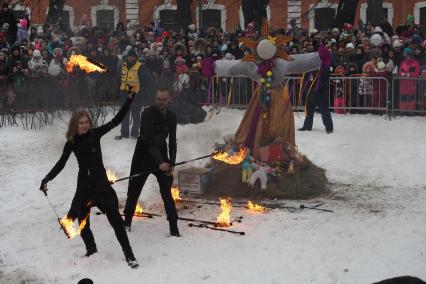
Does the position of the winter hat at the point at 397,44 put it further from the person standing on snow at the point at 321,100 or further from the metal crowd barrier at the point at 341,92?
the person standing on snow at the point at 321,100

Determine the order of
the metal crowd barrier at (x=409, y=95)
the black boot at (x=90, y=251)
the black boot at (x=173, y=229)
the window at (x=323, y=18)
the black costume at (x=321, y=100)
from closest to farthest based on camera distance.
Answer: the black boot at (x=90, y=251) → the black boot at (x=173, y=229) → the black costume at (x=321, y=100) → the metal crowd barrier at (x=409, y=95) → the window at (x=323, y=18)

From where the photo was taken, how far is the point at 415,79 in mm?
15875

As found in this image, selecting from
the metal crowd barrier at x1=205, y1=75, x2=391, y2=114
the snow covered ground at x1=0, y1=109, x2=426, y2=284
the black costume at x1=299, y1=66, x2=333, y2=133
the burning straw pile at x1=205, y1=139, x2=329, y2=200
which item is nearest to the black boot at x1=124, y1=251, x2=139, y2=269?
the snow covered ground at x1=0, y1=109, x2=426, y2=284

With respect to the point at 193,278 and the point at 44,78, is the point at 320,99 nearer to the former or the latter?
the point at 44,78

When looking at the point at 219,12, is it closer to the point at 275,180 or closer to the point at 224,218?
the point at 275,180

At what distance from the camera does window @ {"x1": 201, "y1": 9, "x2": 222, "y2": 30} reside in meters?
Answer: 36.3

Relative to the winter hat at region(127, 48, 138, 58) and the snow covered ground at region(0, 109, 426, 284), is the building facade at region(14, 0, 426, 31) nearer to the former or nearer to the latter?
the winter hat at region(127, 48, 138, 58)

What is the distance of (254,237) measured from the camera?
839cm

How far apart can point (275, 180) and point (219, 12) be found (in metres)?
27.2

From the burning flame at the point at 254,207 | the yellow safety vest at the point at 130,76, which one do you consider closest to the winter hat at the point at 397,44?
the yellow safety vest at the point at 130,76

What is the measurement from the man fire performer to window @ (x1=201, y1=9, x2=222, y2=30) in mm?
28179

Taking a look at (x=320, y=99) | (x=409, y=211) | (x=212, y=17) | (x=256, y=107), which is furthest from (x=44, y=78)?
(x=212, y=17)

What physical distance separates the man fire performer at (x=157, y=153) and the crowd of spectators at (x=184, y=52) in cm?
627

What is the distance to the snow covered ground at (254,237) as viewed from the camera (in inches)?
287
